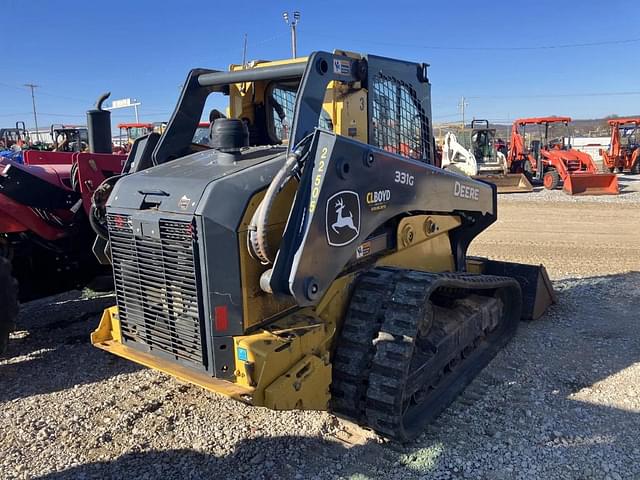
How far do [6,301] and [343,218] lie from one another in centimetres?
320

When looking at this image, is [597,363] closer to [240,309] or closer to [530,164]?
[240,309]

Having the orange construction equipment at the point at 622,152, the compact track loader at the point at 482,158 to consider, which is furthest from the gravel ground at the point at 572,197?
the orange construction equipment at the point at 622,152

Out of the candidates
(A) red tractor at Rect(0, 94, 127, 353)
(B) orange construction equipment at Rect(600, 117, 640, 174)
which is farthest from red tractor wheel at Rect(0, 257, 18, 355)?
(B) orange construction equipment at Rect(600, 117, 640, 174)

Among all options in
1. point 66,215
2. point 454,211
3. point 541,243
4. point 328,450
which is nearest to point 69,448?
point 328,450

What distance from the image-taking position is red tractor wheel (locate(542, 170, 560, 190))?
1825cm

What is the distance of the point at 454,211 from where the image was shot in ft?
15.3

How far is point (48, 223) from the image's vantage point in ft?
Answer: 17.5

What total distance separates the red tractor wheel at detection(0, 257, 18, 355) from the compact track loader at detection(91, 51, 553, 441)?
1.48 m

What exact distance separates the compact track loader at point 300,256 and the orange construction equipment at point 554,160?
1434 centimetres

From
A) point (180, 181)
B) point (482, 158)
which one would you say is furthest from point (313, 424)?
point (482, 158)

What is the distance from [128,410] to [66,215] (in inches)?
94.0

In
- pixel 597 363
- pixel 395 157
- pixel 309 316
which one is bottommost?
pixel 597 363

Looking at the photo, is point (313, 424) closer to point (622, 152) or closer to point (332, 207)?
point (332, 207)

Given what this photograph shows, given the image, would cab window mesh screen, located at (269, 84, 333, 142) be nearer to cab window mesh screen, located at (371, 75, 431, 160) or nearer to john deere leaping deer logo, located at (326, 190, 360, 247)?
cab window mesh screen, located at (371, 75, 431, 160)
